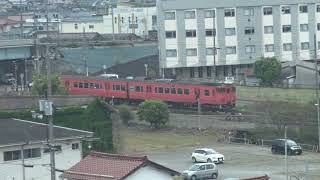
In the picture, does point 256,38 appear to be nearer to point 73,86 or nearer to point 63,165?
point 73,86

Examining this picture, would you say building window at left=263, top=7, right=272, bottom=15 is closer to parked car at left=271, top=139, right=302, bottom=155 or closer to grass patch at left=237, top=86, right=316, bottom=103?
grass patch at left=237, top=86, right=316, bottom=103

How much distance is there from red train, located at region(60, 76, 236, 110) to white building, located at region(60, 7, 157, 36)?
24169 mm

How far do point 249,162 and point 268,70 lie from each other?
51.9 feet

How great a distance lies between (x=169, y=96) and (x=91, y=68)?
13.0 m

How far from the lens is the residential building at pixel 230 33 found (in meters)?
39.6

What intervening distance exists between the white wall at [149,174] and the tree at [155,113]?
46.7ft

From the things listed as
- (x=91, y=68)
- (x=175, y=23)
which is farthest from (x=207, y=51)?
(x=91, y=68)

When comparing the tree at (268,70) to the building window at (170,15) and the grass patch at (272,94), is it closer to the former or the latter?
the grass patch at (272,94)

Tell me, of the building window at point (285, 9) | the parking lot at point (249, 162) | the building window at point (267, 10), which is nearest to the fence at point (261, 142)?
the parking lot at point (249, 162)

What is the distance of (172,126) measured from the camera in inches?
1049

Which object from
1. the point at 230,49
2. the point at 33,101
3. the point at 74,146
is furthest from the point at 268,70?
the point at 74,146

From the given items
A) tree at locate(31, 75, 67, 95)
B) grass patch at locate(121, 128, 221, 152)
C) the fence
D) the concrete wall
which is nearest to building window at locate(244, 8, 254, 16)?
tree at locate(31, 75, 67, 95)

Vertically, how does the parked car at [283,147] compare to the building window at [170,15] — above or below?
below

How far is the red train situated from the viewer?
28.8 m
